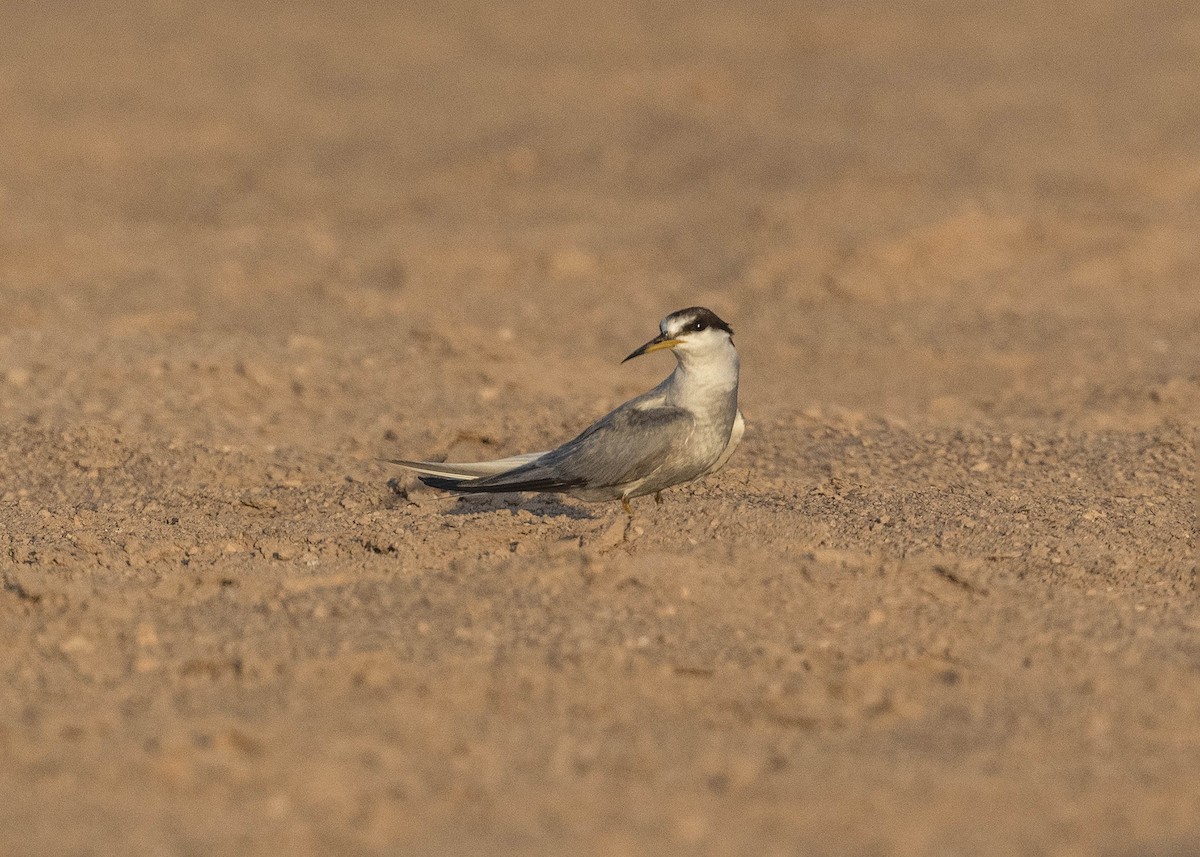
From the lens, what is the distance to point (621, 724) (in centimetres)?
454

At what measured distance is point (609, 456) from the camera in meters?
5.90

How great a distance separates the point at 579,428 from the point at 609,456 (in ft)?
6.27

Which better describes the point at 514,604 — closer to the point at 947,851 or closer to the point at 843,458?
the point at 947,851

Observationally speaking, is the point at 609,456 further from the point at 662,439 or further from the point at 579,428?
the point at 579,428

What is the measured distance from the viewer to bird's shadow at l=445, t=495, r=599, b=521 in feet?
21.3

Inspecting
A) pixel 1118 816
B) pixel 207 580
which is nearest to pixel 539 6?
pixel 207 580

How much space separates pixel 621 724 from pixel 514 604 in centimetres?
78

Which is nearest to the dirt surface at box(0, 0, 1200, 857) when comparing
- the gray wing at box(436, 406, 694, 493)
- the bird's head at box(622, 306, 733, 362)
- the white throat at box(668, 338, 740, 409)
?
the gray wing at box(436, 406, 694, 493)

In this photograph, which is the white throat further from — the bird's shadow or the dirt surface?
the bird's shadow

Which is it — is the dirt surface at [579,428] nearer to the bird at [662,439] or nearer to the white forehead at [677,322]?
the bird at [662,439]

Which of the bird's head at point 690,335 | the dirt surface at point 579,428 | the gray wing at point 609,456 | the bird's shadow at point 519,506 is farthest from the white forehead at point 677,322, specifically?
the bird's shadow at point 519,506

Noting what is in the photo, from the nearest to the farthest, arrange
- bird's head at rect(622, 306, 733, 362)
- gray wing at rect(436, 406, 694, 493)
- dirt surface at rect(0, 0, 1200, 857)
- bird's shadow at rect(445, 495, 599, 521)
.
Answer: dirt surface at rect(0, 0, 1200, 857) < gray wing at rect(436, 406, 694, 493) < bird's head at rect(622, 306, 733, 362) < bird's shadow at rect(445, 495, 599, 521)

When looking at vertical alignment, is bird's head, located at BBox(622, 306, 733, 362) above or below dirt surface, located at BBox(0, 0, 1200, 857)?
above

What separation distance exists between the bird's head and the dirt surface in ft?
2.11
